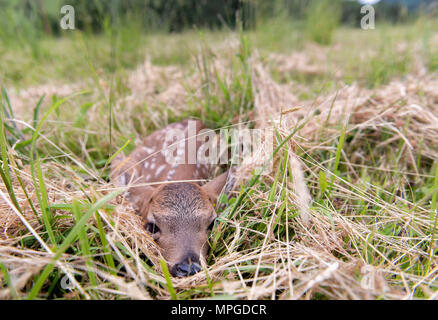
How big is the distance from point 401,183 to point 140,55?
14.8ft

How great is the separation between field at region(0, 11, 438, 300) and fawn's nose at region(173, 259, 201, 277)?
100 mm

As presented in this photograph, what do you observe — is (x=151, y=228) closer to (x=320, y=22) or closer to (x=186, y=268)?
(x=186, y=268)

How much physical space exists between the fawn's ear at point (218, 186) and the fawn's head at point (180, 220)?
0.18 ft

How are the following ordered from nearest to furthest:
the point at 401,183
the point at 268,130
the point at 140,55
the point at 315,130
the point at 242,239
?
the point at 242,239
the point at 268,130
the point at 401,183
the point at 315,130
the point at 140,55

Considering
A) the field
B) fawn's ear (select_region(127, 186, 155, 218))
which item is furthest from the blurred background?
fawn's ear (select_region(127, 186, 155, 218))

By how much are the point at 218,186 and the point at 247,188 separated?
1.68ft

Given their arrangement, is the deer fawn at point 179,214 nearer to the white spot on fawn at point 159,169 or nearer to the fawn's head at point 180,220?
the fawn's head at point 180,220

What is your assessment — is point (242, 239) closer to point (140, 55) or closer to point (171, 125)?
point (171, 125)

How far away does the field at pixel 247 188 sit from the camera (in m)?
1.21

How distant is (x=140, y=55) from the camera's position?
517 centimetres

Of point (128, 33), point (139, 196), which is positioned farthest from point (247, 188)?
point (128, 33)

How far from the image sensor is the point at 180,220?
1786 millimetres

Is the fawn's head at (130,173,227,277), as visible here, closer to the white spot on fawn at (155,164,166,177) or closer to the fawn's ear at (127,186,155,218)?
the fawn's ear at (127,186,155,218)
